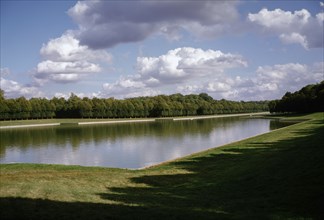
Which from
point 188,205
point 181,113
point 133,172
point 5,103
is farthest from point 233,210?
point 181,113

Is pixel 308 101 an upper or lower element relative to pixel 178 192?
upper

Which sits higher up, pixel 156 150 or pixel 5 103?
pixel 5 103

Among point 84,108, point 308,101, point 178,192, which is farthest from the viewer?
point 84,108

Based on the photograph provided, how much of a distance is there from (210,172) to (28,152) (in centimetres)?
2295

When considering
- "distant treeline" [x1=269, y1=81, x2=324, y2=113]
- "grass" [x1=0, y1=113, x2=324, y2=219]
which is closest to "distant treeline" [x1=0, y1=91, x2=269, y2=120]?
"distant treeline" [x1=269, y1=81, x2=324, y2=113]

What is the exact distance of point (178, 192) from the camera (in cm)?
1456

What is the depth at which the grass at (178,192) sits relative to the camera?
9.91 m

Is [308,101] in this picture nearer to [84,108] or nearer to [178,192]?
[84,108]

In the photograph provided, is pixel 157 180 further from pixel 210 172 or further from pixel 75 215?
pixel 75 215

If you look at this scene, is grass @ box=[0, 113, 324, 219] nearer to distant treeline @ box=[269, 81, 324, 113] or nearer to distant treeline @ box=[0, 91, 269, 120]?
distant treeline @ box=[269, 81, 324, 113]

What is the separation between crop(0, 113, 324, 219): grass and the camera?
9.91m

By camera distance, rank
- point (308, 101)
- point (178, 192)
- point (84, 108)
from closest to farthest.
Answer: point (178, 192), point (308, 101), point (84, 108)

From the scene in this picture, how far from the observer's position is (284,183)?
1363 centimetres

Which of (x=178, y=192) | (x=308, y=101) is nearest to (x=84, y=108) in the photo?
(x=308, y=101)
